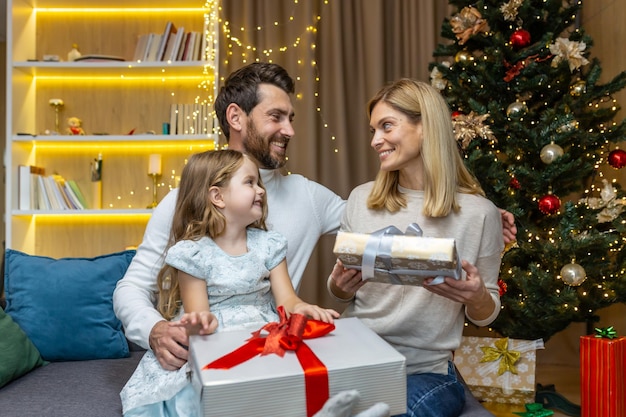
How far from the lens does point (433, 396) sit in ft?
4.97

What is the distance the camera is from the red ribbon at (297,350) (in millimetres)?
1094

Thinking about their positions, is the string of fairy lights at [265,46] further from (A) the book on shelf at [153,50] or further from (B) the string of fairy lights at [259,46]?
(A) the book on shelf at [153,50]

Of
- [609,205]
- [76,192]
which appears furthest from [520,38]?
[76,192]

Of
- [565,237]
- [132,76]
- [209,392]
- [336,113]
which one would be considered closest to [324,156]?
[336,113]

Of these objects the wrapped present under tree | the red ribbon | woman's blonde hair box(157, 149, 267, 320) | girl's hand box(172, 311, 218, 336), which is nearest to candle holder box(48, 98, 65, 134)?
woman's blonde hair box(157, 149, 267, 320)

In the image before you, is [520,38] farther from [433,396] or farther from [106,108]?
[106,108]

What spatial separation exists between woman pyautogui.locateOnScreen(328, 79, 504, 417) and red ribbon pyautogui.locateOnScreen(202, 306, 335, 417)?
0.29m

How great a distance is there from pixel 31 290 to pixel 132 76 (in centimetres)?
253

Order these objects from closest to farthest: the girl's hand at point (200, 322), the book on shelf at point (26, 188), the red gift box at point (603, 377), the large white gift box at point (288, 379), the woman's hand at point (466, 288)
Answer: the large white gift box at point (288, 379) → the girl's hand at point (200, 322) → the woman's hand at point (466, 288) → the red gift box at point (603, 377) → the book on shelf at point (26, 188)

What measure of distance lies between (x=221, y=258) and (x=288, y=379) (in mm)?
650

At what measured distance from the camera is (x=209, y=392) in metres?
1.04

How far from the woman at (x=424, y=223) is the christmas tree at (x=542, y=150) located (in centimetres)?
121

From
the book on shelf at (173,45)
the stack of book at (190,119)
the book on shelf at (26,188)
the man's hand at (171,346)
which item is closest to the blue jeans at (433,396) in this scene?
the man's hand at (171,346)

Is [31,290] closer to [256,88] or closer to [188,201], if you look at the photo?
[188,201]
